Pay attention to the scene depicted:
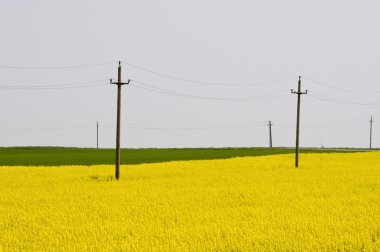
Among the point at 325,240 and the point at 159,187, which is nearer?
the point at 325,240

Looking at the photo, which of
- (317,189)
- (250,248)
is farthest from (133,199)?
(250,248)

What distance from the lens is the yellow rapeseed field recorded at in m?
15.3

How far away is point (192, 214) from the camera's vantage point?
21.3 m

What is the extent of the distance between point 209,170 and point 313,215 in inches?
1061

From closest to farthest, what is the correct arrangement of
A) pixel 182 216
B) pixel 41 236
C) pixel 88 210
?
1. pixel 41 236
2. pixel 182 216
3. pixel 88 210

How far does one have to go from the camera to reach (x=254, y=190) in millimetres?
30312

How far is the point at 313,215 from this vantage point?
2105cm

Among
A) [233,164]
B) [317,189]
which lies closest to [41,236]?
[317,189]

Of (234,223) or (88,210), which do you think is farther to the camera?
(88,210)

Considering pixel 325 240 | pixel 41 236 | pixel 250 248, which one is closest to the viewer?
pixel 250 248

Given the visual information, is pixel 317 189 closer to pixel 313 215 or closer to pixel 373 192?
pixel 373 192

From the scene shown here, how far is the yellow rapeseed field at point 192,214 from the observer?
15.3 meters

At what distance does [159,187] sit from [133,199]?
6.57 m

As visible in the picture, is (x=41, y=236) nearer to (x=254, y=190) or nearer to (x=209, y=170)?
(x=254, y=190)
